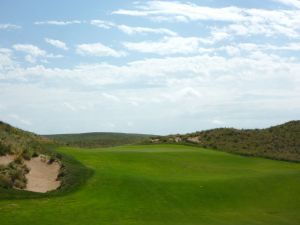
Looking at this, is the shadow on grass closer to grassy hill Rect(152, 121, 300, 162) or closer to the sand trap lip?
the sand trap lip

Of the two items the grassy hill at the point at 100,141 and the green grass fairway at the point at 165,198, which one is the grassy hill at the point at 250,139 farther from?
the green grass fairway at the point at 165,198

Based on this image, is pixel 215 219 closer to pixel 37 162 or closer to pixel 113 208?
pixel 113 208

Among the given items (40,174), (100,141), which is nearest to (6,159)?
(40,174)

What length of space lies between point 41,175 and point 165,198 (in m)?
8.30

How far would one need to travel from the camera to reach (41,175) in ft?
97.0

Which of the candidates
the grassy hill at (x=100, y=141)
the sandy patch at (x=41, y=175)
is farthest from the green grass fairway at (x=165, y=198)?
the grassy hill at (x=100, y=141)

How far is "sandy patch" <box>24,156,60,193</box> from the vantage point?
27.3 m

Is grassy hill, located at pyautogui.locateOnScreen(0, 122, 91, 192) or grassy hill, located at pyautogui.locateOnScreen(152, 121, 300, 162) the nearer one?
grassy hill, located at pyautogui.locateOnScreen(0, 122, 91, 192)

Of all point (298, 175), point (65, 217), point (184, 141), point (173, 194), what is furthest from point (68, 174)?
point (184, 141)

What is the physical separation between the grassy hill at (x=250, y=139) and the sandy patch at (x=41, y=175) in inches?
1083

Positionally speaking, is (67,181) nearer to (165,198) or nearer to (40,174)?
(40,174)

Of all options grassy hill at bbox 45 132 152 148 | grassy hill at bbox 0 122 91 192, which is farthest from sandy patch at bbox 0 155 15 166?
grassy hill at bbox 45 132 152 148

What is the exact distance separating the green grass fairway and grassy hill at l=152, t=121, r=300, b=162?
22.5m

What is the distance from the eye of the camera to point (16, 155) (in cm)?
3080
